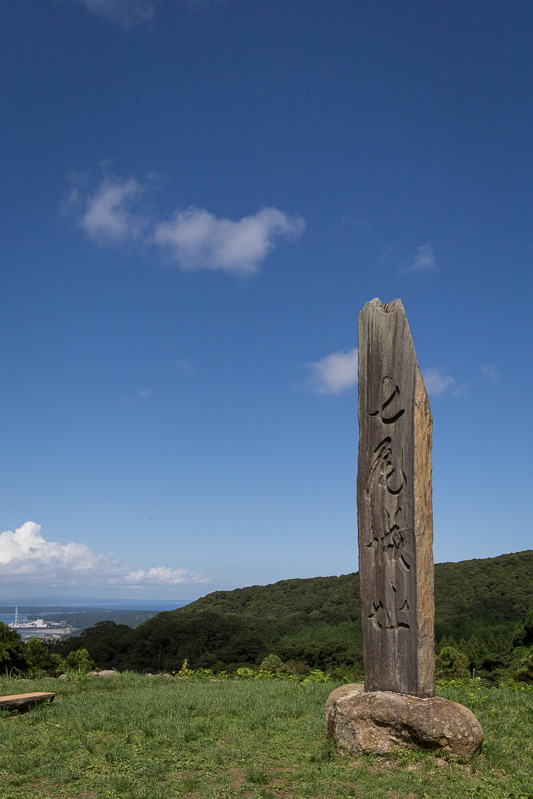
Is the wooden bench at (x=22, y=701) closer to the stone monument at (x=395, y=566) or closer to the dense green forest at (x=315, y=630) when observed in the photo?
the stone monument at (x=395, y=566)

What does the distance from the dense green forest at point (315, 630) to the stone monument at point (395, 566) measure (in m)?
7.32

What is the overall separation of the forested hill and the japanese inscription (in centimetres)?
2715

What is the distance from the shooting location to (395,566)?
616 centimetres

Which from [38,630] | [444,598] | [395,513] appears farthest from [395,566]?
[38,630]

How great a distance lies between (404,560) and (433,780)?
198 centimetres

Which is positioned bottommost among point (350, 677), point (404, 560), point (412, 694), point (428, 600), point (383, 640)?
point (350, 677)

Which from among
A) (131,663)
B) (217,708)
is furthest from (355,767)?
(131,663)

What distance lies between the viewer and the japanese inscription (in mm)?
5996

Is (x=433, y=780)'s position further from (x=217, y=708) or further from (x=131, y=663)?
(x=131, y=663)

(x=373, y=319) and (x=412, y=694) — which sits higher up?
(x=373, y=319)

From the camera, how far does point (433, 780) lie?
4836 millimetres

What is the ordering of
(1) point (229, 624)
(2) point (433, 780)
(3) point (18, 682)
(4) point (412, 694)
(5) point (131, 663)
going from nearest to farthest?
(2) point (433, 780), (4) point (412, 694), (3) point (18, 682), (5) point (131, 663), (1) point (229, 624)

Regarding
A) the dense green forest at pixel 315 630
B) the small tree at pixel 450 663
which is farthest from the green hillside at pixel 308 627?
the small tree at pixel 450 663

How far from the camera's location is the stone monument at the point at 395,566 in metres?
5.45
